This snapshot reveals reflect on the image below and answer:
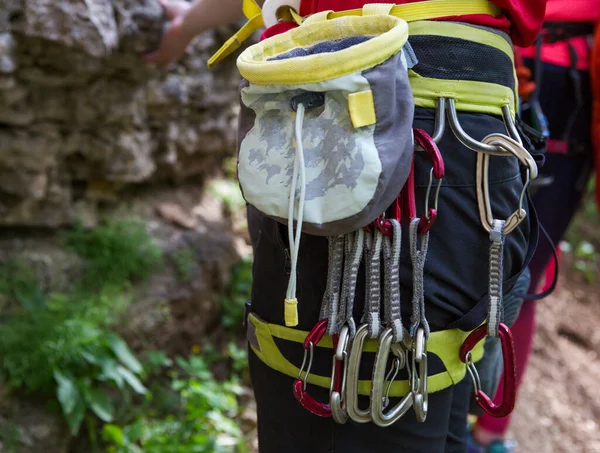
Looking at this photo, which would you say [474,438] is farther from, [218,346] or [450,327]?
[450,327]

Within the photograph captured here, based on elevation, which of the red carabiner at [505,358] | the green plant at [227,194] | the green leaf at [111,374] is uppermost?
the red carabiner at [505,358]

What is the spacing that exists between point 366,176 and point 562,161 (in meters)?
1.36

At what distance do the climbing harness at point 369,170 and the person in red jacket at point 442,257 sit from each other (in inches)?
0.6

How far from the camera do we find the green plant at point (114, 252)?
8.22 feet

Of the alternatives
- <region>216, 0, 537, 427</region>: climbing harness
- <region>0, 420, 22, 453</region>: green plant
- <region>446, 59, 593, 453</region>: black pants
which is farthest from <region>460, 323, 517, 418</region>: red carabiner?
<region>0, 420, 22, 453</region>: green plant

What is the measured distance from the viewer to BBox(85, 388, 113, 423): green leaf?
211 centimetres

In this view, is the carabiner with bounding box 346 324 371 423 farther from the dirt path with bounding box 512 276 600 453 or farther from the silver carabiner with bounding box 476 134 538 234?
the dirt path with bounding box 512 276 600 453

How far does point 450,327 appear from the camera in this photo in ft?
3.76

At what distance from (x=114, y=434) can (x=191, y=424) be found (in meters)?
0.33

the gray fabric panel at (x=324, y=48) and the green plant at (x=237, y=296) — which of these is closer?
the gray fabric panel at (x=324, y=48)

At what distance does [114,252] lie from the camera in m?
2.57

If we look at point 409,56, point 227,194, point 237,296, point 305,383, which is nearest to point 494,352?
point 305,383

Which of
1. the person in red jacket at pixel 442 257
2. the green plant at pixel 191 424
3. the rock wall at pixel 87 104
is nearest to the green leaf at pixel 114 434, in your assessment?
the green plant at pixel 191 424

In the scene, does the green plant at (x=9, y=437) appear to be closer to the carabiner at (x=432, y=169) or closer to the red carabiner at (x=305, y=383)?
the red carabiner at (x=305, y=383)
